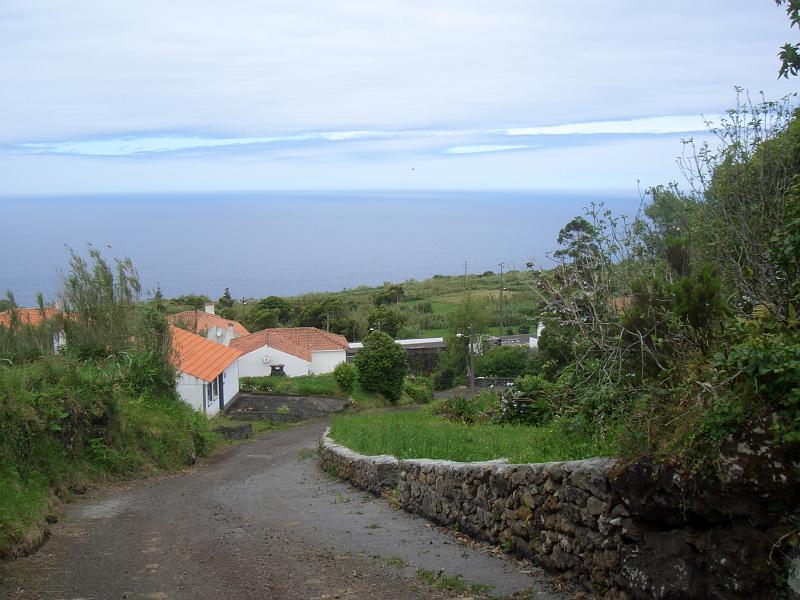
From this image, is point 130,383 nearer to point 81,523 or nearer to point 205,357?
point 81,523

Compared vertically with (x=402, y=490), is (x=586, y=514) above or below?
above

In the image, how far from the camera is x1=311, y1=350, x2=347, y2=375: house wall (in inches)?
1842

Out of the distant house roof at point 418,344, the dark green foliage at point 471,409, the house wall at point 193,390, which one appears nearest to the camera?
the dark green foliage at point 471,409

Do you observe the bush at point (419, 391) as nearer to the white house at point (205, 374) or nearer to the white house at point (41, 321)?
the white house at point (205, 374)

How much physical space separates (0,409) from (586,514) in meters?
9.64

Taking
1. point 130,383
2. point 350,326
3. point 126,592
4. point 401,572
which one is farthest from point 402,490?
point 350,326

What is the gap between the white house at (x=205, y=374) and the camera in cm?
2777

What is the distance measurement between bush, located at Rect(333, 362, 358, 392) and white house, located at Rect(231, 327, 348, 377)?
5.38m

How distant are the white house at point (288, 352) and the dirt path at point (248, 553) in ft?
98.2

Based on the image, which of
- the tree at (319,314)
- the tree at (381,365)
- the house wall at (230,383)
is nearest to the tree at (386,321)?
the tree at (319,314)

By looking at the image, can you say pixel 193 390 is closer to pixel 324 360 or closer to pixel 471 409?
pixel 471 409

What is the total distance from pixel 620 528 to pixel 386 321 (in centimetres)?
5518

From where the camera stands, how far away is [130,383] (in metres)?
19.0

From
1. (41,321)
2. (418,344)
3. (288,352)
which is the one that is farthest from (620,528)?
(418,344)
